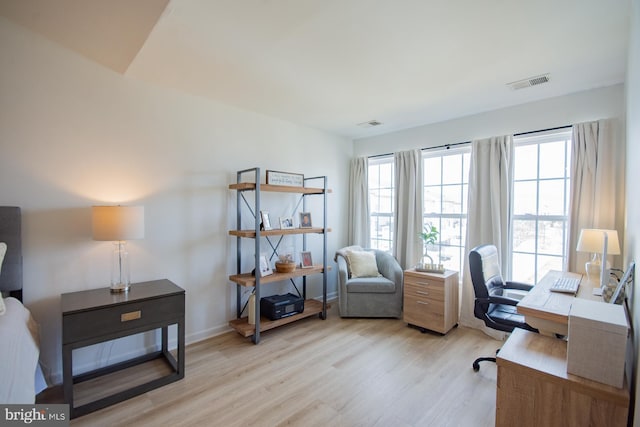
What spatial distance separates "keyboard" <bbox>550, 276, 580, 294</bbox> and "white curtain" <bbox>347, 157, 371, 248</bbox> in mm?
2420

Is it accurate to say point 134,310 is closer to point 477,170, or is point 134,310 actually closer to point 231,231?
point 231,231

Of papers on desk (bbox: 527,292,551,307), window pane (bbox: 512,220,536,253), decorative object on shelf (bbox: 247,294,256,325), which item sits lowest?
decorative object on shelf (bbox: 247,294,256,325)

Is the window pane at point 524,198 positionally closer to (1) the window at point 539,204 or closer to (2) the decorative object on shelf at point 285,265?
(1) the window at point 539,204

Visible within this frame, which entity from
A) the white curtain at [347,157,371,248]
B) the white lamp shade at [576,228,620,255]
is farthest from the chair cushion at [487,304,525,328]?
the white curtain at [347,157,371,248]

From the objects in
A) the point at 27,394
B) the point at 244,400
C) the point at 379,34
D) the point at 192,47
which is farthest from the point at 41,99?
the point at 244,400

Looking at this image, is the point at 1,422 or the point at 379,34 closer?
the point at 1,422

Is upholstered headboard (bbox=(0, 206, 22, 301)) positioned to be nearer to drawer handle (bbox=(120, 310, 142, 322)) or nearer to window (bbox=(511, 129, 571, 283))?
drawer handle (bbox=(120, 310, 142, 322))

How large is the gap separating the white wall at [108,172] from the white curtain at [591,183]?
3135mm

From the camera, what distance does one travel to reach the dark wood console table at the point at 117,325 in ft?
6.09

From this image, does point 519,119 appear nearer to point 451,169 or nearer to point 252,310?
point 451,169

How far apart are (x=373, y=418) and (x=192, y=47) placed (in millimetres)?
2773

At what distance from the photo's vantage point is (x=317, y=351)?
276 centimetres

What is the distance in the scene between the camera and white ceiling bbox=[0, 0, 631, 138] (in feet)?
5.42

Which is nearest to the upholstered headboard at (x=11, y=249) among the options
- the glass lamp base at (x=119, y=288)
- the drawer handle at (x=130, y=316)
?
the glass lamp base at (x=119, y=288)
